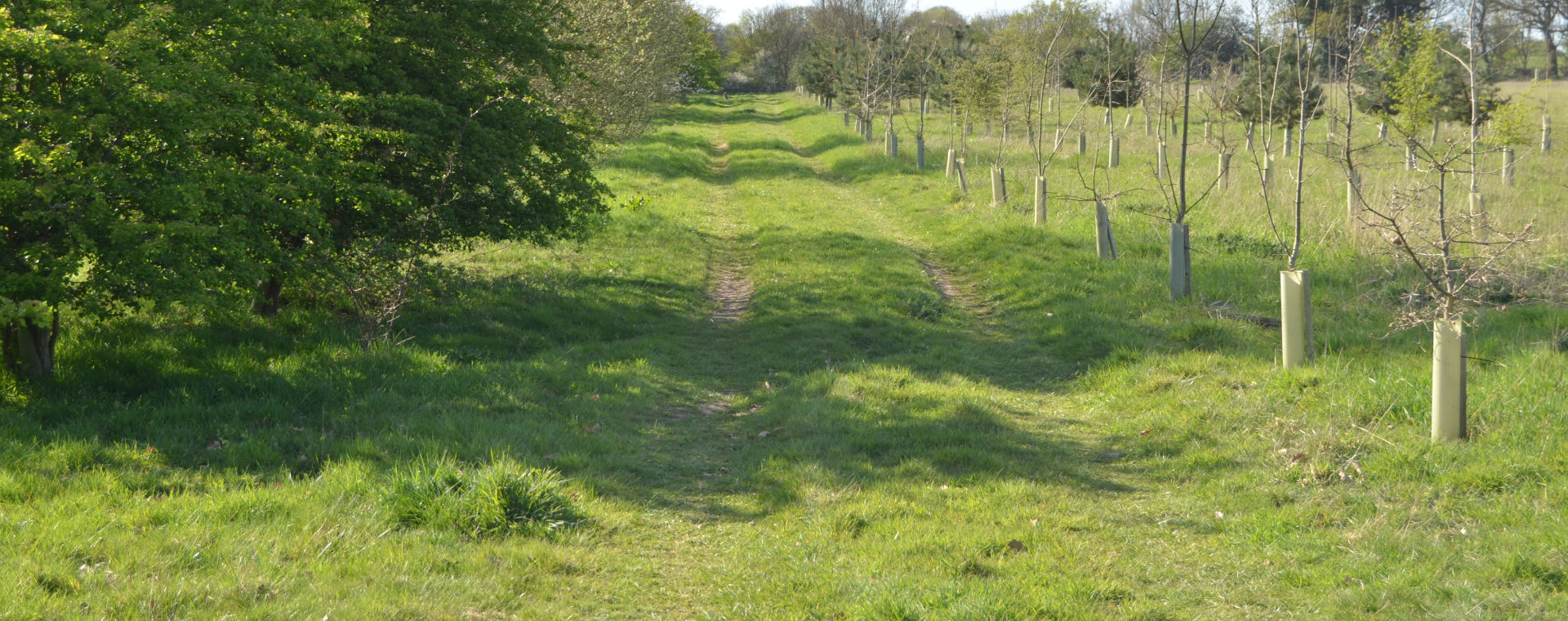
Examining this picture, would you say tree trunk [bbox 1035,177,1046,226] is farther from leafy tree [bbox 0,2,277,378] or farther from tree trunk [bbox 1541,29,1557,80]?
tree trunk [bbox 1541,29,1557,80]

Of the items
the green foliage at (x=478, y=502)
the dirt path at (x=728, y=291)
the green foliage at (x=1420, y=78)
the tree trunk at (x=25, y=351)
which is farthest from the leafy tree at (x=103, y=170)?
the green foliage at (x=1420, y=78)

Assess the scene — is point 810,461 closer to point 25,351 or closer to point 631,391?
point 631,391

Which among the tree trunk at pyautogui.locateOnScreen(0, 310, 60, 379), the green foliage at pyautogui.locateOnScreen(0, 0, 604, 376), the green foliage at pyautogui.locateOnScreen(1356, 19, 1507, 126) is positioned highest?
the green foliage at pyautogui.locateOnScreen(1356, 19, 1507, 126)

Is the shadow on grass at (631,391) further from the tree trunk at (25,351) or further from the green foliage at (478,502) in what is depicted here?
the green foliage at (478,502)

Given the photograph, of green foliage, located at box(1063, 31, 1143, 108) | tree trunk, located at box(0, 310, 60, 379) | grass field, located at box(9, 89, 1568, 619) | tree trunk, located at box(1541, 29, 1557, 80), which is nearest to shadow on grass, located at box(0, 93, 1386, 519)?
grass field, located at box(9, 89, 1568, 619)

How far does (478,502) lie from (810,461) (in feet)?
7.37

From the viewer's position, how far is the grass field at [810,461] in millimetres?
4406

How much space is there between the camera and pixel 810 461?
6.55 metres

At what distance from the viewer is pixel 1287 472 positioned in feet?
19.3

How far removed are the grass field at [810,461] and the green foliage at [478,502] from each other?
0.16 feet

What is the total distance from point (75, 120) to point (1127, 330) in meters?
8.93

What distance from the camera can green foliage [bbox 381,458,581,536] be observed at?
5.15 metres

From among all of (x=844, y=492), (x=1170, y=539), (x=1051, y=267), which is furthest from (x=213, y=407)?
(x=1051, y=267)

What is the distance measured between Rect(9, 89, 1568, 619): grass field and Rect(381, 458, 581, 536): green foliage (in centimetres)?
5
